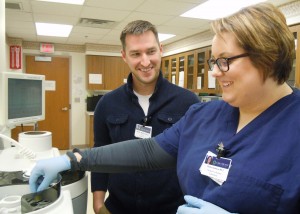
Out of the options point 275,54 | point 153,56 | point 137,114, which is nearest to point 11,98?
point 137,114

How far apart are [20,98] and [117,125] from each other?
2.31ft

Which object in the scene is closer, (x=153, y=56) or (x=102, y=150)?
(x=102, y=150)

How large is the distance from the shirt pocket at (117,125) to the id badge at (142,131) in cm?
6

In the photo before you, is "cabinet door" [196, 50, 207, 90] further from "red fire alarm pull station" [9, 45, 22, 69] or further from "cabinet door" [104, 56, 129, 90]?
"red fire alarm pull station" [9, 45, 22, 69]

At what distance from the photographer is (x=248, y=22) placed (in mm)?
735

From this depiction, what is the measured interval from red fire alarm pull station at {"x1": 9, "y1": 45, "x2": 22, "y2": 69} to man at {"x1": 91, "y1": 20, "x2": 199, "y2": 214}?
14.5 ft

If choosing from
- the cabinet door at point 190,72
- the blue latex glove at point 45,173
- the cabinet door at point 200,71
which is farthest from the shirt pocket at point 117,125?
the cabinet door at point 190,72

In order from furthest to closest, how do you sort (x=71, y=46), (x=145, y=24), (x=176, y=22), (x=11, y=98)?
(x=71, y=46)
(x=176, y=22)
(x=11, y=98)
(x=145, y=24)

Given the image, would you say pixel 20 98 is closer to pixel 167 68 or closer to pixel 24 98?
pixel 24 98

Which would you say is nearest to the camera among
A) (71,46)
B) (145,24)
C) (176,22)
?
(145,24)

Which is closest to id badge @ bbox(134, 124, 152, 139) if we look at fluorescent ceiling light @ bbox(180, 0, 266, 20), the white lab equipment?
the white lab equipment

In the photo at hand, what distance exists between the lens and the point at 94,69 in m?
5.91

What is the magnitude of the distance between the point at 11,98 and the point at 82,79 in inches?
180

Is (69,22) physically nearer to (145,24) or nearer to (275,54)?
(145,24)
